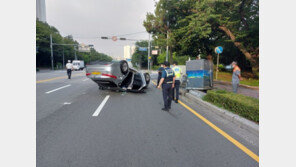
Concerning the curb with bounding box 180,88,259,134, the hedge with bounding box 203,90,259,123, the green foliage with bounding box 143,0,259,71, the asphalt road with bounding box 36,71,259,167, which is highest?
the green foliage with bounding box 143,0,259,71

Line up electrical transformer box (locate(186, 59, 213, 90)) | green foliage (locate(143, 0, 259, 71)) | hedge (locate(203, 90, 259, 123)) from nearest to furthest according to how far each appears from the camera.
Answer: hedge (locate(203, 90, 259, 123))
electrical transformer box (locate(186, 59, 213, 90))
green foliage (locate(143, 0, 259, 71))

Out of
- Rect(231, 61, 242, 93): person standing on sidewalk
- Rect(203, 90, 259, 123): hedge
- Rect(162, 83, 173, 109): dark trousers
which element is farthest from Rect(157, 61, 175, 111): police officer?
Rect(231, 61, 242, 93): person standing on sidewalk

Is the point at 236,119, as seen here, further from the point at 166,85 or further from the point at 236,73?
the point at 236,73

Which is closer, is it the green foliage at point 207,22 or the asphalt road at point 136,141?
the asphalt road at point 136,141

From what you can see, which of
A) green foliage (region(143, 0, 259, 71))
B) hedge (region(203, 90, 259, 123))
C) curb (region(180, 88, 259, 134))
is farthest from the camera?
green foliage (region(143, 0, 259, 71))

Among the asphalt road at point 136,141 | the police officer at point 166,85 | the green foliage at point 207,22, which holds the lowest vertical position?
the asphalt road at point 136,141

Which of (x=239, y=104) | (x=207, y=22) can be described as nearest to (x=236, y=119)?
(x=239, y=104)

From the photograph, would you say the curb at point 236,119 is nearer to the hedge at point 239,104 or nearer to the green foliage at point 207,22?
the hedge at point 239,104

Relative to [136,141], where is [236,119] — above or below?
above

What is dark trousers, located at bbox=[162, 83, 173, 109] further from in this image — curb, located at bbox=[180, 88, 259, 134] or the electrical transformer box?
the electrical transformer box

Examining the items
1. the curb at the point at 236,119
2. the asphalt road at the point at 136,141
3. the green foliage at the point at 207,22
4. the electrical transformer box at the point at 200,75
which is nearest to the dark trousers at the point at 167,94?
the asphalt road at the point at 136,141

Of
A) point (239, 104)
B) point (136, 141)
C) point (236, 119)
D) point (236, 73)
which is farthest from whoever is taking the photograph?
point (236, 73)

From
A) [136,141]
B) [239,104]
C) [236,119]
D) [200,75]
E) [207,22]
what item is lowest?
[136,141]

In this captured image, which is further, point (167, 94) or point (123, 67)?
point (123, 67)
